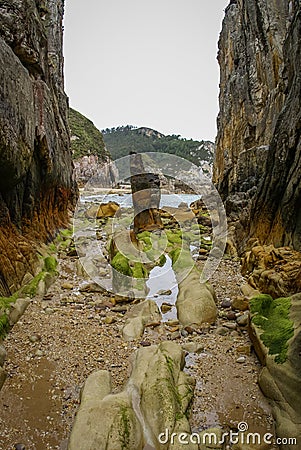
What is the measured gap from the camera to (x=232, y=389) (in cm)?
391

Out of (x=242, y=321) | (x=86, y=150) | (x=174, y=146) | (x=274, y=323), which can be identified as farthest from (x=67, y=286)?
(x=86, y=150)

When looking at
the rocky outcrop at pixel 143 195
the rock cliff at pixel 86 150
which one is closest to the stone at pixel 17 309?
the rocky outcrop at pixel 143 195

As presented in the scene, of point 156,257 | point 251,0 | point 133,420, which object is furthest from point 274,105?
point 133,420

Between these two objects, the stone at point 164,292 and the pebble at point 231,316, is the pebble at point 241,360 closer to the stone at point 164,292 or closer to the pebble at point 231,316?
the pebble at point 231,316

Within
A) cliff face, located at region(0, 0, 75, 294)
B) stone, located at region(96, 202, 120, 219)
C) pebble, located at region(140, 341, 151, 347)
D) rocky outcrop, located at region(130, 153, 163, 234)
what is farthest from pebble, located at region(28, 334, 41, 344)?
stone, located at region(96, 202, 120, 219)

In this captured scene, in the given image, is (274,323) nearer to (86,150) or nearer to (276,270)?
(276,270)

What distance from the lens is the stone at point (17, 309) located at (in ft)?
17.4

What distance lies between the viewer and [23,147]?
6734 millimetres

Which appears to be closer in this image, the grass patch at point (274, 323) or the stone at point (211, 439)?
the stone at point (211, 439)

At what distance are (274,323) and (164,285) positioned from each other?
3.88 m

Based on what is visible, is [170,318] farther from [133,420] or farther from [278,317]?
[133,420]

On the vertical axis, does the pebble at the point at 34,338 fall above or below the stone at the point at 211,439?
below

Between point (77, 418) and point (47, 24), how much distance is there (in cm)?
2068

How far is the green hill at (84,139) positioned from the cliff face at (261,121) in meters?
30.1
